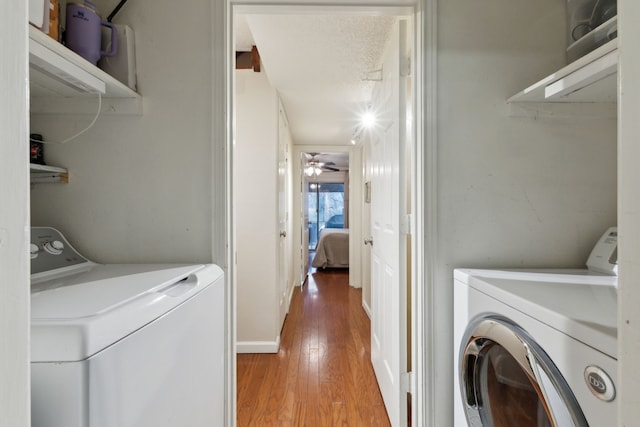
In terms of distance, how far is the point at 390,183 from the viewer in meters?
1.59

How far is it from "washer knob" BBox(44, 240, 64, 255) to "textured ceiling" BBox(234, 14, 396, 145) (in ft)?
4.36

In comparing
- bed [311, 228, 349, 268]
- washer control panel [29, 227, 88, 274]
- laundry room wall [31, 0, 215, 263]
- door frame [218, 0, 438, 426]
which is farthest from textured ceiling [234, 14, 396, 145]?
bed [311, 228, 349, 268]

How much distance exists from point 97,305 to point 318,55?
1840 millimetres

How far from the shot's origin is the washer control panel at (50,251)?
936mm

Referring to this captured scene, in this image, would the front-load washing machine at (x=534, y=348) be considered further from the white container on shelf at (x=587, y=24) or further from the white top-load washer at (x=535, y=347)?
the white container on shelf at (x=587, y=24)

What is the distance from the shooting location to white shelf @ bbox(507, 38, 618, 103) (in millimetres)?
798

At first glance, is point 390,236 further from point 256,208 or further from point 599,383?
point 256,208

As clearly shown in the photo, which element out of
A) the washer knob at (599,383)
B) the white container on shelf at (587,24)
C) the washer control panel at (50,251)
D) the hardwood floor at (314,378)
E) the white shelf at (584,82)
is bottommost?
the hardwood floor at (314,378)

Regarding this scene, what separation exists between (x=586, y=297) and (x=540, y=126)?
2.43ft

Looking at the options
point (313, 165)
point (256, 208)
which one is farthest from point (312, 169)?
point (256, 208)

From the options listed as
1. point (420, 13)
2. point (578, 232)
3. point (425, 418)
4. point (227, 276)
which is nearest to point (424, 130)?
point (420, 13)

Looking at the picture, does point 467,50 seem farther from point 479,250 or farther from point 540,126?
point 479,250

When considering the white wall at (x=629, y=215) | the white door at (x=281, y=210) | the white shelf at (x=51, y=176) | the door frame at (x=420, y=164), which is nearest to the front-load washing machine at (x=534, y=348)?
the door frame at (x=420, y=164)

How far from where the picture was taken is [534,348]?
681mm
